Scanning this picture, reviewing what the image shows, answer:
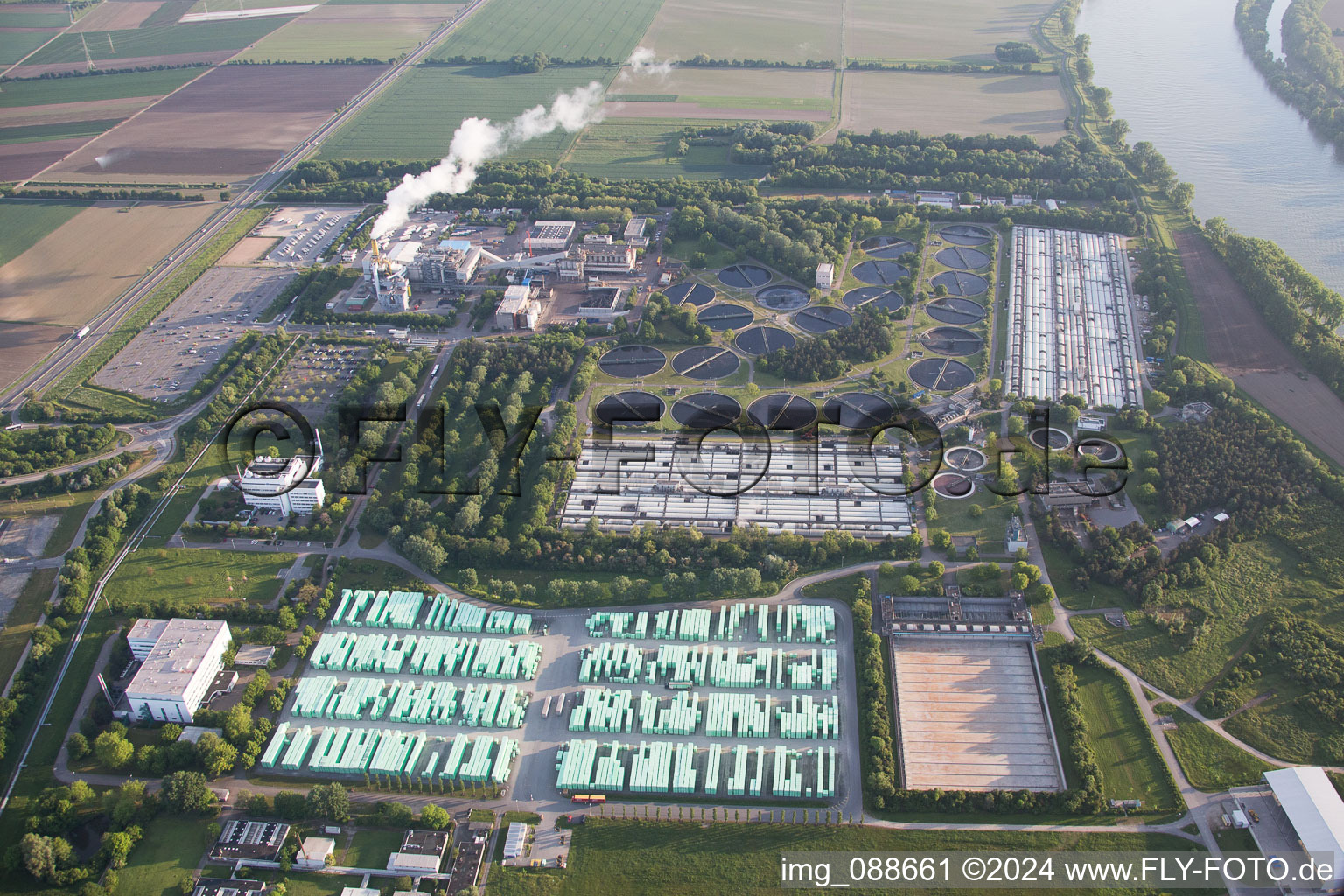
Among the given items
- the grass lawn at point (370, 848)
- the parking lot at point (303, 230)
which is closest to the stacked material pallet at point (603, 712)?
the grass lawn at point (370, 848)

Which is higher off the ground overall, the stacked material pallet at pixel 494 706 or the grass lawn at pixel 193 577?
the grass lawn at pixel 193 577

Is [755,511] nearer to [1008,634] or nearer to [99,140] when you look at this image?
[1008,634]

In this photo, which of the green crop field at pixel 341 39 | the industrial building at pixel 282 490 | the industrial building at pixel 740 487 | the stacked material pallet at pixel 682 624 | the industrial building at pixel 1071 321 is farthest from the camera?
the green crop field at pixel 341 39

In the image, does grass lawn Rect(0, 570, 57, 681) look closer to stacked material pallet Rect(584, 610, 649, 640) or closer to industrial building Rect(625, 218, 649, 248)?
stacked material pallet Rect(584, 610, 649, 640)

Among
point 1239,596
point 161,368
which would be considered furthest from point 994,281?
point 161,368

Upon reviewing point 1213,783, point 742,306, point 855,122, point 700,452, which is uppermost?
point 855,122

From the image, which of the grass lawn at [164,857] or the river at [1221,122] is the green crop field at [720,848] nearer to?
the grass lawn at [164,857]

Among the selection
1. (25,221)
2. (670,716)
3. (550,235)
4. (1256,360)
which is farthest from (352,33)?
(670,716)
